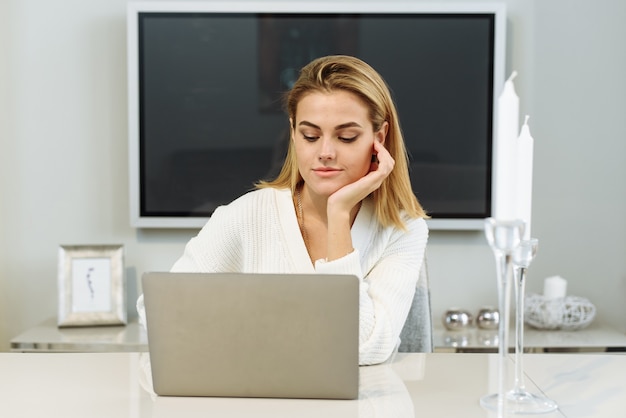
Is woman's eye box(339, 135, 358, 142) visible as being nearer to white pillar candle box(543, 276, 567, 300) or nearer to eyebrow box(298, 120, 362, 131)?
eyebrow box(298, 120, 362, 131)

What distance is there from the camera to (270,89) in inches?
129

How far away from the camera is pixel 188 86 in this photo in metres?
3.30

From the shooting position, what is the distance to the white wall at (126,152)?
329 cm

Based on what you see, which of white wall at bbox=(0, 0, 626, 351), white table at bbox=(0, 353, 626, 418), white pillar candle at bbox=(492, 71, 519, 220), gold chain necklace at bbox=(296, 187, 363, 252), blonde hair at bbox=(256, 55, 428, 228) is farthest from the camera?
white wall at bbox=(0, 0, 626, 351)

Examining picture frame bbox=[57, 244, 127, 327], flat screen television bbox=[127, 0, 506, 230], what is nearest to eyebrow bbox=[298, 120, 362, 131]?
flat screen television bbox=[127, 0, 506, 230]

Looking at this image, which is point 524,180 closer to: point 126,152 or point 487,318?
point 487,318

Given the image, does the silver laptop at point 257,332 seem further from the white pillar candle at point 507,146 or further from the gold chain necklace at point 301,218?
the gold chain necklace at point 301,218

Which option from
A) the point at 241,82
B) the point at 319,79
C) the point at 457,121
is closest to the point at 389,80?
the point at 457,121

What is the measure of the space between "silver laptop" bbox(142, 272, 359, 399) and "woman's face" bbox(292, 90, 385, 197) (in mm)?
645

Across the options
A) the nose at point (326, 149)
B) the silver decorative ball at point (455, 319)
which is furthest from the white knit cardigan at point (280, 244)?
the silver decorative ball at point (455, 319)

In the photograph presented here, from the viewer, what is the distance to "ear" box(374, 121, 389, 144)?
78.3 inches

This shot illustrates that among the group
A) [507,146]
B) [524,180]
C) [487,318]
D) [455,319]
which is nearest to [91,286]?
[455,319]

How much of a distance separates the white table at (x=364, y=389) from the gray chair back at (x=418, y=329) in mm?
370

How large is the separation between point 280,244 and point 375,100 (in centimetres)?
39
